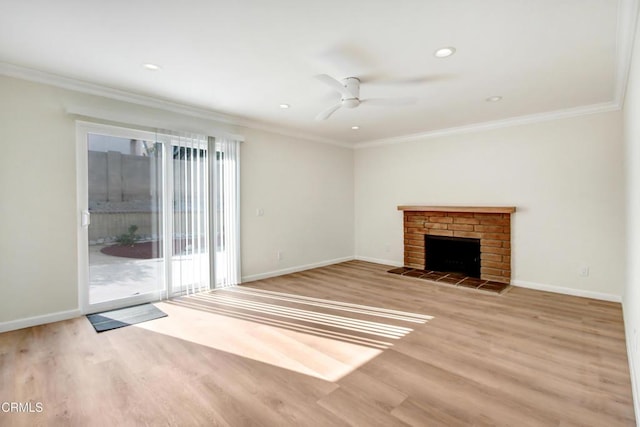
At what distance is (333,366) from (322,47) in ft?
8.25

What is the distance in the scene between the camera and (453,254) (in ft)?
18.1

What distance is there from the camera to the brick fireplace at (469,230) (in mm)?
4766

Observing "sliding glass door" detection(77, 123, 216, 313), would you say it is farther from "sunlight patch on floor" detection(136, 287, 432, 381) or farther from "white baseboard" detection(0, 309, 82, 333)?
"sunlight patch on floor" detection(136, 287, 432, 381)

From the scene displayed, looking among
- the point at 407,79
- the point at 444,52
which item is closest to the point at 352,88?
the point at 407,79

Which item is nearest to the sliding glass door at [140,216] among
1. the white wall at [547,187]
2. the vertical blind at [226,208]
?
the vertical blind at [226,208]

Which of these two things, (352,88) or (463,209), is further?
(463,209)

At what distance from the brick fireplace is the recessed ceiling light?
2883 mm

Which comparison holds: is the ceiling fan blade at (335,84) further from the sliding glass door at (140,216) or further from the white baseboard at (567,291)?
the white baseboard at (567,291)

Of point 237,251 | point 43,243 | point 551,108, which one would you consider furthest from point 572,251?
point 43,243

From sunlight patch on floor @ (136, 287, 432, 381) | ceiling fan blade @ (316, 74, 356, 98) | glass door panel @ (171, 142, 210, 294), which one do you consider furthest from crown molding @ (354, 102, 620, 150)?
glass door panel @ (171, 142, 210, 294)

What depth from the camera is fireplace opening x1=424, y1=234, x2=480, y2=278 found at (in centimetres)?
523

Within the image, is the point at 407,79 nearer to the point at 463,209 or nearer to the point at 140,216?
the point at 463,209

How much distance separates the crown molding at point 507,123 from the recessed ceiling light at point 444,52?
258cm

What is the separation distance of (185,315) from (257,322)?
856 millimetres
